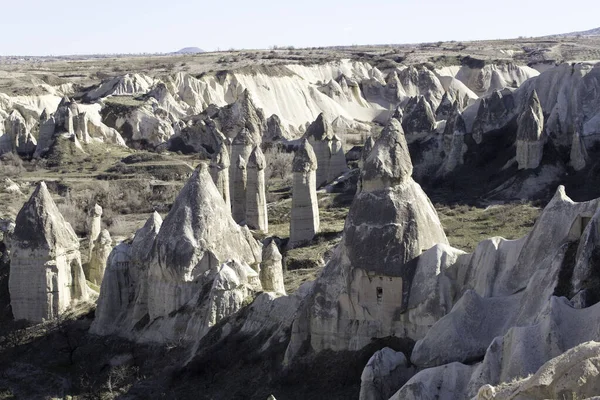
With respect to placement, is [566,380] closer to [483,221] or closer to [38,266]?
[38,266]

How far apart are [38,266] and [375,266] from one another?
10072 mm

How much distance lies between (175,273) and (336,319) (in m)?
5.33

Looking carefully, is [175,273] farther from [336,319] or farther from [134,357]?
[336,319]

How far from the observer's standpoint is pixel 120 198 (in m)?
45.6

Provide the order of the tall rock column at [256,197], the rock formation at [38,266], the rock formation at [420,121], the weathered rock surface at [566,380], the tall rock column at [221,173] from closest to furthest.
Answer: the weathered rock surface at [566,380], the rock formation at [38,266], the tall rock column at [221,173], the tall rock column at [256,197], the rock formation at [420,121]

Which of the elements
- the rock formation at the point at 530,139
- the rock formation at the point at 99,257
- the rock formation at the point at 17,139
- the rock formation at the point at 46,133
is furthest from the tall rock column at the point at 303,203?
the rock formation at the point at 17,139

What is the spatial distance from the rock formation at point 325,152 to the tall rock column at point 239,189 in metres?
7.88

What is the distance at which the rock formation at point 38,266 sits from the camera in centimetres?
2275

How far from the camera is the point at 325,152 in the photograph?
44938 millimetres

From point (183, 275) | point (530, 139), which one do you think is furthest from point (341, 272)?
point (530, 139)

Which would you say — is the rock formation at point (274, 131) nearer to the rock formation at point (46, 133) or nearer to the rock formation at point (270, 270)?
the rock formation at point (46, 133)

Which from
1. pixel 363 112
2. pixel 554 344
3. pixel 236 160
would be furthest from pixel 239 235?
pixel 363 112

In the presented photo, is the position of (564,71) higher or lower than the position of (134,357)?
higher

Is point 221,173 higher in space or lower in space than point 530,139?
lower
